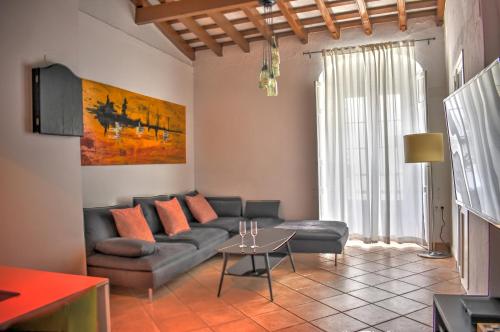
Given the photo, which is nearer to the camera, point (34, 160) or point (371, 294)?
point (34, 160)

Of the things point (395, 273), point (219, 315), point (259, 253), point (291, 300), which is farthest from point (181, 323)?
point (395, 273)

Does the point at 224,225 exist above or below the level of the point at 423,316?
above

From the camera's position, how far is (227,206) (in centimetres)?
613

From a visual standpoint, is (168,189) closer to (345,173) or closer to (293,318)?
(345,173)

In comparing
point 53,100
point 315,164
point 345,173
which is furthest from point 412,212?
point 53,100

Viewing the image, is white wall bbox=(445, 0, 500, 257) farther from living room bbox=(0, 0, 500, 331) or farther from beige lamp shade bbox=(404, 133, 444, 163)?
beige lamp shade bbox=(404, 133, 444, 163)

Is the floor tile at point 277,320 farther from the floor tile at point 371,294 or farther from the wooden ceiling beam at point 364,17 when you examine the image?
the wooden ceiling beam at point 364,17

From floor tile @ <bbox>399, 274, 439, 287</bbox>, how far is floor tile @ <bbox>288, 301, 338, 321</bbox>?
3.70ft

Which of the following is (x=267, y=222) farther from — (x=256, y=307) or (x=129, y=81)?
(x=129, y=81)

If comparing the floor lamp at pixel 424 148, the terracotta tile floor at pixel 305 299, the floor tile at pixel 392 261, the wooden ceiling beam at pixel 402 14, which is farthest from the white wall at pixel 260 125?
the terracotta tile floor at pixel 305 299

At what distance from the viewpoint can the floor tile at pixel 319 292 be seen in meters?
3.61

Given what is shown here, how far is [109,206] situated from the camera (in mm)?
4363

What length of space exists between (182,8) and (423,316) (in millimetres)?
4145

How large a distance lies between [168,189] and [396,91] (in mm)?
3542
